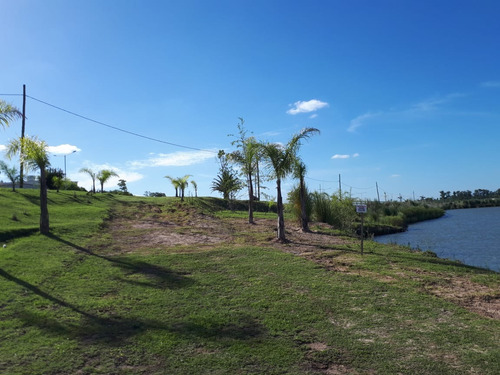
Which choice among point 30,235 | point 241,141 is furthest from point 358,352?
point 241,141

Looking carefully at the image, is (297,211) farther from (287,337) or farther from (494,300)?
(287,337)

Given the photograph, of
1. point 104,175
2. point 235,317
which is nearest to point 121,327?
point 235,317

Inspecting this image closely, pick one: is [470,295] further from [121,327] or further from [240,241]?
[240,241]

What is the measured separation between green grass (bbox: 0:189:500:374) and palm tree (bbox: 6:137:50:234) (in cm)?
364

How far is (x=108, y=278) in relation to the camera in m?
10.4

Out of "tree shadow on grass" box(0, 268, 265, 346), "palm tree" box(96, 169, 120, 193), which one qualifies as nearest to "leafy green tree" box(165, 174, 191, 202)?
"palm tree" box(96, 169, 120, 193)

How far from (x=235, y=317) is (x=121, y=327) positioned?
2.06 m

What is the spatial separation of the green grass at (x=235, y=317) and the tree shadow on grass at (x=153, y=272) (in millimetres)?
51

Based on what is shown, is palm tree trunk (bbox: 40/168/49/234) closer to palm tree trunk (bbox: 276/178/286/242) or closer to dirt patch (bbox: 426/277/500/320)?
palm tree trunk (bbox: 276/178/286/242)

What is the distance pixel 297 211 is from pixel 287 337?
16717 mm

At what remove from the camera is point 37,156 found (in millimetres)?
15984

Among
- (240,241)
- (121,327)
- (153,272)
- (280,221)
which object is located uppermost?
(280,221)

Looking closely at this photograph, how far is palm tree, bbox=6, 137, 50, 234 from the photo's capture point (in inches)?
622

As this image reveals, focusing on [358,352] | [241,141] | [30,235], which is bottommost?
[358,352]
